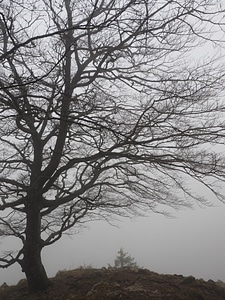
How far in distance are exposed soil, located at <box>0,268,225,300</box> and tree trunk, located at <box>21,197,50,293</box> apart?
161 millimetres

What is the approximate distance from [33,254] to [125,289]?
4.90 ft

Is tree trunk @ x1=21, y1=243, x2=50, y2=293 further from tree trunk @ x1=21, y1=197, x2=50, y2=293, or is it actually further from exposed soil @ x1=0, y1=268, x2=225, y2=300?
exposed soil @ x1=0, y1=268, x2=225, y2=300

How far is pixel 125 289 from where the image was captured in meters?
3.76

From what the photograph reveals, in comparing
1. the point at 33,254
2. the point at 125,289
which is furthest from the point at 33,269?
the point at 125,289

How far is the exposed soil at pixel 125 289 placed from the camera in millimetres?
3557

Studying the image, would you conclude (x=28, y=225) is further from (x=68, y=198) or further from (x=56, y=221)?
(x=56, y=221)

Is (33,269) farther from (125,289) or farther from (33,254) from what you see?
(125,289)

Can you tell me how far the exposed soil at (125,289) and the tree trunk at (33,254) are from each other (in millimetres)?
161

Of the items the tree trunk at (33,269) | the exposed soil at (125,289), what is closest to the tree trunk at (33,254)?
the tree trunk at (33,269)

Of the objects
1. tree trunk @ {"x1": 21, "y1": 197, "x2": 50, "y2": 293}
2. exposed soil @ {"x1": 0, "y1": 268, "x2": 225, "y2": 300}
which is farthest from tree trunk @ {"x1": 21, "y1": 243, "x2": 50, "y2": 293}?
exposed soil @ {"x1": 0, "y1": 268, "x2": 225, "y2": 300}

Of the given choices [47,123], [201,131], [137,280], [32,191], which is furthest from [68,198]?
→ [201,131]

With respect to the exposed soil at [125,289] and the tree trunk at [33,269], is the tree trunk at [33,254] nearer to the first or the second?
the tree trunk at [33,269]

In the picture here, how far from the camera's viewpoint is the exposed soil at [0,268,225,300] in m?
3.56

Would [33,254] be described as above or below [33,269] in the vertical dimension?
above
